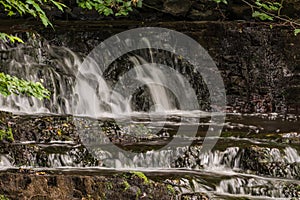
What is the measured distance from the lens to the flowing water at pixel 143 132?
560 centimetres

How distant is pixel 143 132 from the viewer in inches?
286

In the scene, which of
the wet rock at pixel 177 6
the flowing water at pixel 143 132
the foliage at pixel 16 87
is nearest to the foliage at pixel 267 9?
the foliage at pixel 16 87

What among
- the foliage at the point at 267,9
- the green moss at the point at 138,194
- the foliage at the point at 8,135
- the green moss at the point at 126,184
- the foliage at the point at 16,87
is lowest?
the green moss at the point at 138,194

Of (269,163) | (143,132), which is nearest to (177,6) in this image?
(143,132)

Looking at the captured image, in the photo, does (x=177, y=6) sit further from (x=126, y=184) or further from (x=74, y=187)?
(x=74, y=187)

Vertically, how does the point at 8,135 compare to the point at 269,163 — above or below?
above

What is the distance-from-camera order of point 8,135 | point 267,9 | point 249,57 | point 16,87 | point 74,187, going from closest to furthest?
point 16,87 → point 74,187 → point 267,9 → point 8,135 → point 249,57

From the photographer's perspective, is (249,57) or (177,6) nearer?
(249,57)

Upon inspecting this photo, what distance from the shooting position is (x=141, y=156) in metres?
6.04

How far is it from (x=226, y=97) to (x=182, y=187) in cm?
682

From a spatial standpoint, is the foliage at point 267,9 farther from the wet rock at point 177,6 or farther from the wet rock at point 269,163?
the wet rock at point 177,6

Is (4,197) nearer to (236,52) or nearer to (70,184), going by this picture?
(70,184)

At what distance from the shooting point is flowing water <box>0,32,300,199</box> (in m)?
5.60

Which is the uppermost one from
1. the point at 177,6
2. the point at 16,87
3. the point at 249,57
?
the point at 177,6
